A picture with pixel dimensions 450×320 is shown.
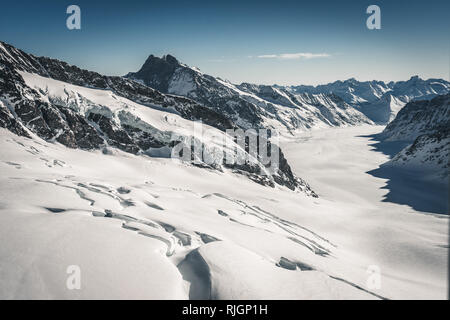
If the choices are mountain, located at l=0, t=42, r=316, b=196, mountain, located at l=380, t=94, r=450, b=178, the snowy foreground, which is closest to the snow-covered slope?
the snowy foreground

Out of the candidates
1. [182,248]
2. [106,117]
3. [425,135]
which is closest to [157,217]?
[182,248]

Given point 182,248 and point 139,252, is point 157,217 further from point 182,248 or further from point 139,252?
point 139,252

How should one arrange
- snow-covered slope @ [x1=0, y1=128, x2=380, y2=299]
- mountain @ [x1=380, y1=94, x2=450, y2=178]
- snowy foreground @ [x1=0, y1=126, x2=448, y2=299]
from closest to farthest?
snow-covered slope @ [x1=0, y1=128, x2=380, y2=299] → snowy foreground @ [x1=0, y1=126, x2=448, y2=299] → mountain @ [x1=380, y1=94, x2=450, y2=178]

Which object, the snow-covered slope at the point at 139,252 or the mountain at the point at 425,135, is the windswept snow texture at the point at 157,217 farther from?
the mountain at the point at 425,135

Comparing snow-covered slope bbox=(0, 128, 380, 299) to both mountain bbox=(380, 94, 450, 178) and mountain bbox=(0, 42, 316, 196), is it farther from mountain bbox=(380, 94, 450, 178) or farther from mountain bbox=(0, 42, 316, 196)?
mountain bbox=(380, 94, 450, 178)

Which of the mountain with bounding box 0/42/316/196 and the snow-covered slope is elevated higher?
the mountain with bounding box 0/42/316/196
